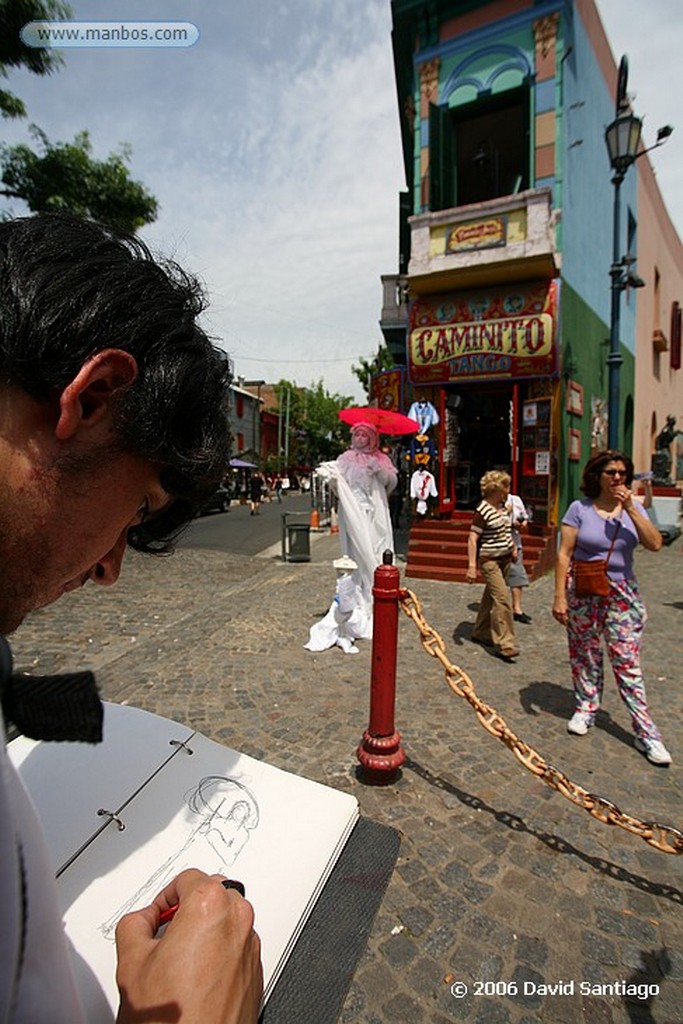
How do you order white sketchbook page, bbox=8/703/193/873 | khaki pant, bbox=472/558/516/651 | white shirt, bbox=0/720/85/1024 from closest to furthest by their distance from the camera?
white shirt, bbox=0/720/85/1024 < white sketchbook page, bbox=8/703/193/873 < khaki pant, bbox=472/558/516/651

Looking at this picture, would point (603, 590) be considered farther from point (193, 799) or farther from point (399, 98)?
point (399, 98)

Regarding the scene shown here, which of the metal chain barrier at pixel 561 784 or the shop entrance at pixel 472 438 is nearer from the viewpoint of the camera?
the metal chain barrier at pixel 561 784

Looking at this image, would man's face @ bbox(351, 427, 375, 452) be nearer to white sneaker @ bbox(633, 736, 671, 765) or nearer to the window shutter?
Answer: white sneaker @ bbox(633, 736, 671, 765)

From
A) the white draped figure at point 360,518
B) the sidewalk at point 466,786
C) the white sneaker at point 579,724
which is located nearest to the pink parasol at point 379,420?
the white draped figure at point 360,518

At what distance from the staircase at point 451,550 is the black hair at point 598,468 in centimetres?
505

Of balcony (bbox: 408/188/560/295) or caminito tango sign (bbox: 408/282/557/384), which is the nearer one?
balcony (bbox: 408/188/560/295)

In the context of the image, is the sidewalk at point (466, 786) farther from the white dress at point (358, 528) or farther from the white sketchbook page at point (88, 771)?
the white sketchbook page at point (88, 771)

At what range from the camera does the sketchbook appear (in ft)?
3.41

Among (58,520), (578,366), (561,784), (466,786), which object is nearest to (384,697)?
(466,786)

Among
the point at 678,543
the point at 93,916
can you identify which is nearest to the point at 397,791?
the point at 93,916

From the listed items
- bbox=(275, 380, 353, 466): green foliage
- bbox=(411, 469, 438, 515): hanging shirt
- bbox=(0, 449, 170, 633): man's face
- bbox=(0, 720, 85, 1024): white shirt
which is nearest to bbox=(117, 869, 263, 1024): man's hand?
bbox=(0, 720, 85, 1024): white shirt

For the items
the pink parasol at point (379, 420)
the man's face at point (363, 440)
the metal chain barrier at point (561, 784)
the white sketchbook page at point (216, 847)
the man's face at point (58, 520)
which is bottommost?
the metal chain barrier at point (561, 784)

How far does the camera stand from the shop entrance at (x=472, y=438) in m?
10.2

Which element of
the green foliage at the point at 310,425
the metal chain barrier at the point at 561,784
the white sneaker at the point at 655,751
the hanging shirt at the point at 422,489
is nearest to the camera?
the metal chain barrier at the point at 561,784
